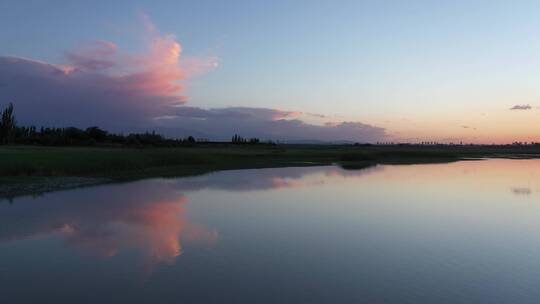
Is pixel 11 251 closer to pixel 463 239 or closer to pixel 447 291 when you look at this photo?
pixel 447 291

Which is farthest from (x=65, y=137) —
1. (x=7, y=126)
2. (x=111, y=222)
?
(x=111, y=222)

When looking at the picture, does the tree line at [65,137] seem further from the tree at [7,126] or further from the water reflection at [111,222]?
the water reflection at [111,222]

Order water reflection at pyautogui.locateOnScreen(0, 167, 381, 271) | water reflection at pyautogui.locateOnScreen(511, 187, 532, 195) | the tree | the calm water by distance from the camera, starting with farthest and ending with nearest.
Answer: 1. the tree
2. water reflection at pyautogui.locateOnScreen(511, 187, 532, 195)
3. water reflection at pyautogui.locateOnScreen(0, 167, 381, 271)
4. the calm water

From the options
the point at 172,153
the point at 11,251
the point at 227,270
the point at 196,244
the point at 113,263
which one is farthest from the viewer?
the point at 172,153

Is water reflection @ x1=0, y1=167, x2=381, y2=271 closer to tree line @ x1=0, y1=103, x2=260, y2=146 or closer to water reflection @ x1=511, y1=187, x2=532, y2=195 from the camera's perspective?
water reflection @ x1=511, y1=187, x2=532, y2=195

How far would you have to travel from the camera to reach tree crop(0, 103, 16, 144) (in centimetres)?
7406

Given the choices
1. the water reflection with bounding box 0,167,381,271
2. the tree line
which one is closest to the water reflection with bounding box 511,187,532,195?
the water reflection with bounding box 0,167,381,271

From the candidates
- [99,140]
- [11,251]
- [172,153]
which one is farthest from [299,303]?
[99,140]

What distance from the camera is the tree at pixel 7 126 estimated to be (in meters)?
74.1

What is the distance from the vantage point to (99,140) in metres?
85.9

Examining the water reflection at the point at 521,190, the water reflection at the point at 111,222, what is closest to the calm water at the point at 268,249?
the water reflection at the point at 111,222

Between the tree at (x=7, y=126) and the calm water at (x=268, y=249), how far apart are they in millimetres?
66666

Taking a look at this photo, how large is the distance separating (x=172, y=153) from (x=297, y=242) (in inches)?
1368

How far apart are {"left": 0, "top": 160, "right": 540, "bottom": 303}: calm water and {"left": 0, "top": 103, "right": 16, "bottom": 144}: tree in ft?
219
